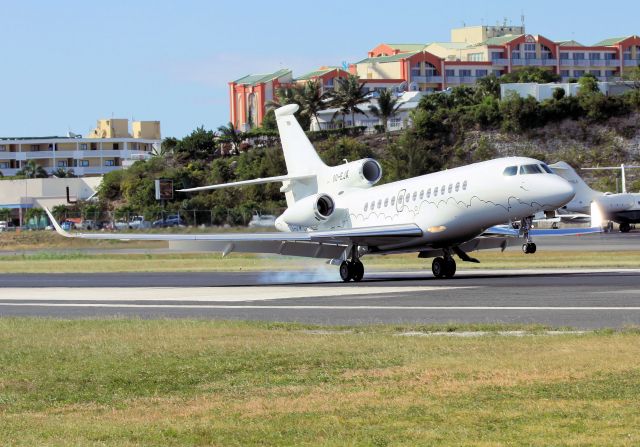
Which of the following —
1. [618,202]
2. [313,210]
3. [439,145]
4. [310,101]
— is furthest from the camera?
[310,101]

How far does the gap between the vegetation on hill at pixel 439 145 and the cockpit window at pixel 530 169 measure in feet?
216

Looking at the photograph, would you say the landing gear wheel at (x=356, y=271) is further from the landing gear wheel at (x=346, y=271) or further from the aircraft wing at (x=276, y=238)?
the aircraft wing at (x=276, y=238)

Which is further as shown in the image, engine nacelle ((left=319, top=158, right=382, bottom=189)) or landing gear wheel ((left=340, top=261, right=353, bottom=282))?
engine nacelle ((left=319, top=158, right=382, bottom=189))

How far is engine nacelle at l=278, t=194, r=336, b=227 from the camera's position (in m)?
40.8

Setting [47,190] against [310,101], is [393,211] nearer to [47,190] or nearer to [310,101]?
[47,190]

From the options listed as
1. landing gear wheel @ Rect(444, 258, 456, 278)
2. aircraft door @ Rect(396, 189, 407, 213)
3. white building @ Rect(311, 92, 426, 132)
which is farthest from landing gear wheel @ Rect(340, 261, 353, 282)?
white building @ Rect(311, 92, 426, 132)

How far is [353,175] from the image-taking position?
41.6 metres

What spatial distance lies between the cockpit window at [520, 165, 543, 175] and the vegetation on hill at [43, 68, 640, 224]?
216ft

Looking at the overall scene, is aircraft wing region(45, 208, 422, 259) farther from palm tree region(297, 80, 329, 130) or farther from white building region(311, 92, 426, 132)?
palm tree region(297, 80, 329, 130)

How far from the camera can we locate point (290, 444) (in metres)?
11.6

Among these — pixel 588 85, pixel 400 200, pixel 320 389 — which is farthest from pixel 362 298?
pixel 588 85

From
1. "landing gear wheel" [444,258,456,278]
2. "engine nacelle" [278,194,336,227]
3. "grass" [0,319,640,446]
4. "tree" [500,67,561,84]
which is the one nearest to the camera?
"grass" [0,319,640,446]

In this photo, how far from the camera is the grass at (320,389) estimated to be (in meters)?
12.0

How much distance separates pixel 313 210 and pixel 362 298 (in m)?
10.6
